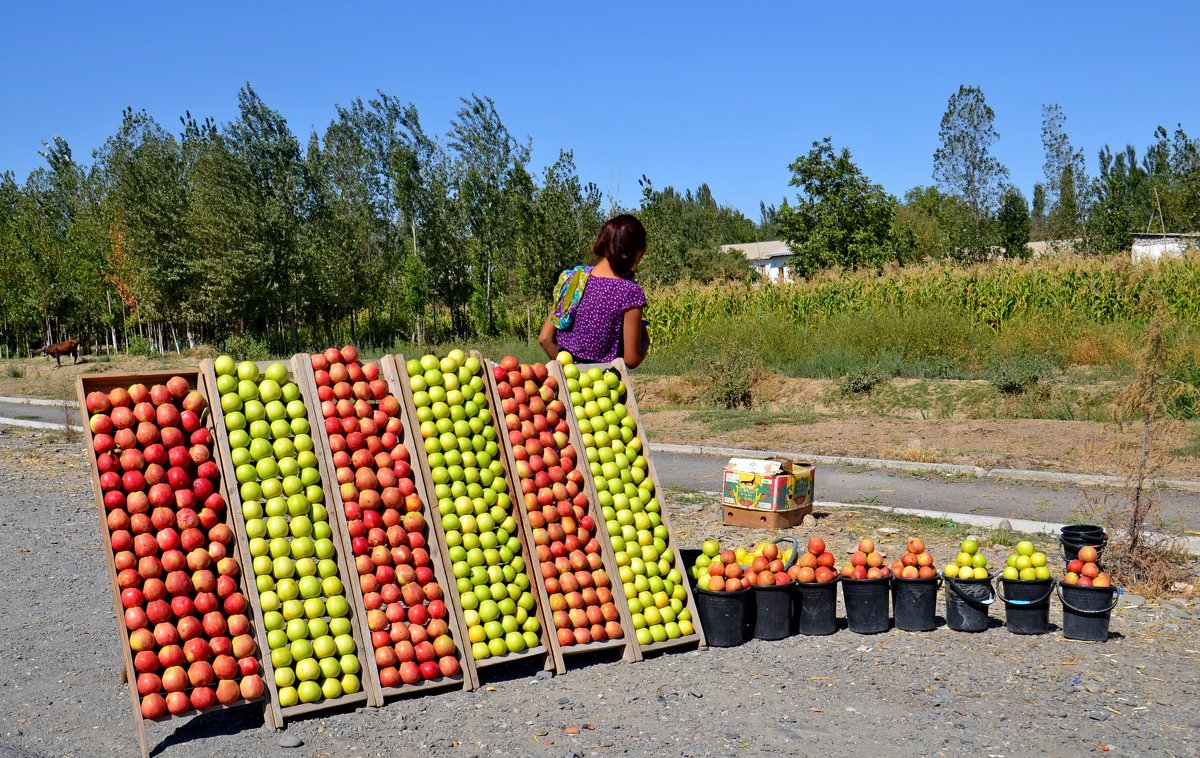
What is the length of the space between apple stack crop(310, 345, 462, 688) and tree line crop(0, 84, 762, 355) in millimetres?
28576

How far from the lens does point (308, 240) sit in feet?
128

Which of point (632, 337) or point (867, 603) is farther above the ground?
point (632, 337)

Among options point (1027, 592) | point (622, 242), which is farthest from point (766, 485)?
point (622, 242)

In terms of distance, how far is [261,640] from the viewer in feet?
15.3

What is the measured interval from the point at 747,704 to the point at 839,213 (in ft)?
107

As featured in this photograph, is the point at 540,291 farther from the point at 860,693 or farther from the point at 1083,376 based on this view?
the point at 860,693

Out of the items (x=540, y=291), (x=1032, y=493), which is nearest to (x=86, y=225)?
(x=540, y=291)

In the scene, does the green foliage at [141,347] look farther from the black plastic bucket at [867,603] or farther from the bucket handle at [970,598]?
the bucket handle at [970,598]

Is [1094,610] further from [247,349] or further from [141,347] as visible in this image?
[141,347]

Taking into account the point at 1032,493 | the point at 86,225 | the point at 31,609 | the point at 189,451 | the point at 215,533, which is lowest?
the point at 1032,493

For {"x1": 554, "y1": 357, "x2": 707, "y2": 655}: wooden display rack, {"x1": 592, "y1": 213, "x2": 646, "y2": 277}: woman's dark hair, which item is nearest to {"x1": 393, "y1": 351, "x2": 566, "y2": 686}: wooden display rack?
{"x1": 554, "y1": 357, "x2": 707, "y2": 655}: wooden display rack

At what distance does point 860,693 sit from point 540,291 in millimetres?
32126

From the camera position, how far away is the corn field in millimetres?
20750

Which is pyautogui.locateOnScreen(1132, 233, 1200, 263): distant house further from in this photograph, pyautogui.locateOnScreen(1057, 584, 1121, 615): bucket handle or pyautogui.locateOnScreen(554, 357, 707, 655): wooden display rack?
pyautogui.locateOnScreen(554, 357, 707, 655): wooden display rack
